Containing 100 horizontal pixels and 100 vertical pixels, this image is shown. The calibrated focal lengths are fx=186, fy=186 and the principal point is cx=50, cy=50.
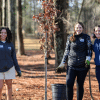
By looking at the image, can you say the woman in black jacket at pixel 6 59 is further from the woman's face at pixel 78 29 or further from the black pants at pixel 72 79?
the woman's face at pixel 78 29

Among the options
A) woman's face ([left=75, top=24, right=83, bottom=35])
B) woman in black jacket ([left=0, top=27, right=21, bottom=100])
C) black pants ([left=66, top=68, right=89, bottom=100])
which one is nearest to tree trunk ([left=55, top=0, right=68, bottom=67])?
woman's face ([left=75, top=24, right=83, bottom=35])

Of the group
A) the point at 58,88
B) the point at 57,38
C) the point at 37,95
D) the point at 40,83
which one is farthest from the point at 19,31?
the point at 58,88

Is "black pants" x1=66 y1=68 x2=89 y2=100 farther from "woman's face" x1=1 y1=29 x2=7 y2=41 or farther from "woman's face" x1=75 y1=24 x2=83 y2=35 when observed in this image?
"woman's face" x1=1 y1=29 x2=7 y2=41

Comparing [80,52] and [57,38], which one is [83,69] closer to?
[80,52]

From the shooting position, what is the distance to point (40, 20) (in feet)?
23.5

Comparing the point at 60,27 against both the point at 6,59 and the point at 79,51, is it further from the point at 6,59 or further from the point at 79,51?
the point at 6,59

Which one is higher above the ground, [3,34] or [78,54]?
[3,34]

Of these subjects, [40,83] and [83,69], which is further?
[40,83]

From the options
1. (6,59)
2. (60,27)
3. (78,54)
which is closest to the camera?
(6,59)

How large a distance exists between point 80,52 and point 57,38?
4475mm

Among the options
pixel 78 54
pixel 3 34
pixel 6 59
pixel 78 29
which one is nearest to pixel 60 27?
pixel 78 29

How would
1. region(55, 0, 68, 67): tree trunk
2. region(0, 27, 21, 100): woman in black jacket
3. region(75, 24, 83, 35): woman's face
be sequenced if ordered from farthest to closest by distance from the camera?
region(55, 0, 68, 67): tree trunk, region(75, 24, 83, 35): woman's face, region(0, 27, 21, 100): woman in black jacket

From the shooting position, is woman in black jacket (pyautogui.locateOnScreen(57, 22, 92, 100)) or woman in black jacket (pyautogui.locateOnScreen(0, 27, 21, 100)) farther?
woman in black jacket (pyautogui.locateOnScreen(57, 22, 92, 100))

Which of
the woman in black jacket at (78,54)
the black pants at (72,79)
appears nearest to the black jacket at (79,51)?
the woman in black jacket at (78,54)
